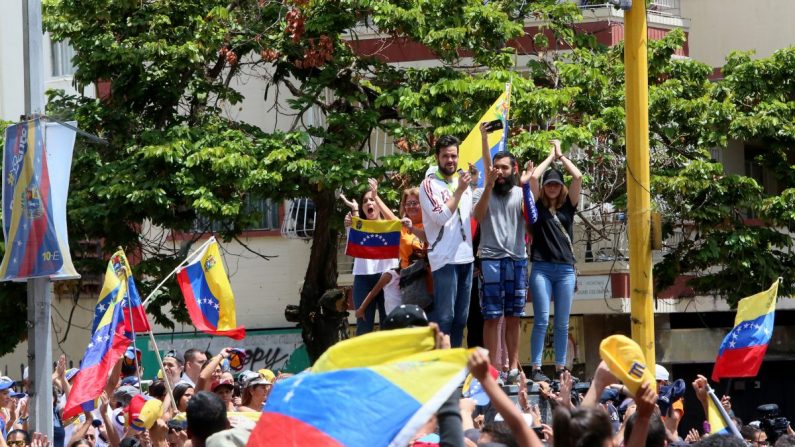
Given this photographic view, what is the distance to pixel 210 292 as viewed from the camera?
13.9 m

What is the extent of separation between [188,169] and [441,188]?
7.81 meters

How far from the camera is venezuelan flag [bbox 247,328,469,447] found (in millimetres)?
5430

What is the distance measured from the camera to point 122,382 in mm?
11945

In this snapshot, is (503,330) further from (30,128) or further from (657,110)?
(657,110)

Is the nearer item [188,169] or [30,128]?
[30,128]

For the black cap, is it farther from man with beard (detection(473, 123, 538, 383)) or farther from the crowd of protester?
man with beard (detection(473, 123, 538, 383))

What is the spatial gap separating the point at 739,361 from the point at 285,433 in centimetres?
820

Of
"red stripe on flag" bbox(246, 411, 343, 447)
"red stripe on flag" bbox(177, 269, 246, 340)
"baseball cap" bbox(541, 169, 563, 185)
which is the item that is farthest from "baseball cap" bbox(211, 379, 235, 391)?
"red stripe on flag" bbox(246, 411, 343, 447)

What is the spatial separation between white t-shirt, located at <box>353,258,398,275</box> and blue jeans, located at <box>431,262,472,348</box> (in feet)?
3.09

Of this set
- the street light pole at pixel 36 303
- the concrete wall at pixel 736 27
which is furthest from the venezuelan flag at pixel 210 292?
the concrete wall at pixel 736 27

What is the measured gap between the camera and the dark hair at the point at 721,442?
618 cm

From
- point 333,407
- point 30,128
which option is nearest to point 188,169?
point 30,128

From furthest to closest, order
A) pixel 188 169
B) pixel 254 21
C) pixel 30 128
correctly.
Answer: pixel 254 21 < pixel 188 169 < pixel 30 128

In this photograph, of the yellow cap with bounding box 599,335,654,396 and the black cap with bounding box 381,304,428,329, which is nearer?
the yellow cap with bounding box 599,335,654,396
